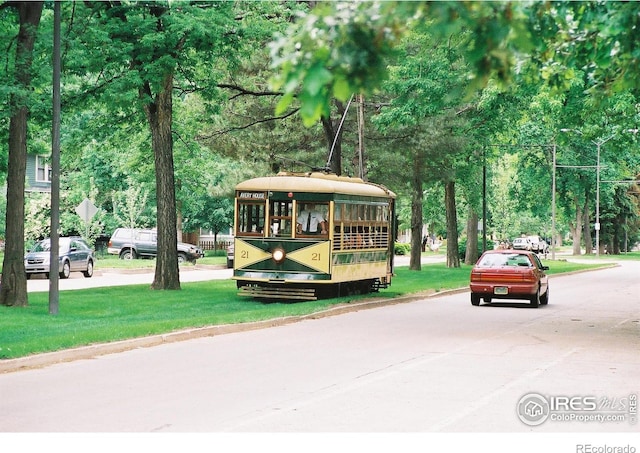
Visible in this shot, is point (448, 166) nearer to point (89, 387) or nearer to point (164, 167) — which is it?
point (164, 167)

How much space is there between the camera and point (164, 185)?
30266 millimetres

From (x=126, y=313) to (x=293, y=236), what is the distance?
20.0ft

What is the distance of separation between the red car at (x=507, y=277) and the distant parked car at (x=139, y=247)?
30664mm

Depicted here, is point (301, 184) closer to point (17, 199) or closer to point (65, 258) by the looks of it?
point (17, 199)

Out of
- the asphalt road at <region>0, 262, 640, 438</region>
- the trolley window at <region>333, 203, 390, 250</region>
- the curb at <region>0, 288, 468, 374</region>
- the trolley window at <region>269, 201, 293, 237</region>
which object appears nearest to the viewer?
the asphalt road at <region>0, 262, 640, 438</region>

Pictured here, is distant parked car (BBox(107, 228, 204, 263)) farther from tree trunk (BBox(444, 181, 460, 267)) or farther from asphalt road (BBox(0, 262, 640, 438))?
asphalt road (BBox(0, 262, 640, 438))

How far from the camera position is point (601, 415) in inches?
420

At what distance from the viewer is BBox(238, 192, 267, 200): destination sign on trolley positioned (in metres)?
27.6

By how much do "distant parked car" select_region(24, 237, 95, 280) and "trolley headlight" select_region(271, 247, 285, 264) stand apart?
46.3 feet

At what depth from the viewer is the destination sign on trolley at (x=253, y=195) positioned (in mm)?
27581

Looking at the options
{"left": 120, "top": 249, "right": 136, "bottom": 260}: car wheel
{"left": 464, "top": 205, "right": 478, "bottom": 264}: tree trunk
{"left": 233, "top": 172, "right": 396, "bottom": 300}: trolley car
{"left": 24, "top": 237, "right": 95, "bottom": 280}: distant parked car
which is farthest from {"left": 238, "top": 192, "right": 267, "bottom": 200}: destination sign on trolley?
{"left": 464, "top": 205, "right": 478, "bottom": 264}: tree trunk

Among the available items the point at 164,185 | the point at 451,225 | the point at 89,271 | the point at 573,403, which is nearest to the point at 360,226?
the point at 164,185

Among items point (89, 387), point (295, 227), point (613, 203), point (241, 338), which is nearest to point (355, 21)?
point (89, 387)

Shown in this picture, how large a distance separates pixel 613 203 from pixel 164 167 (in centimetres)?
7547
